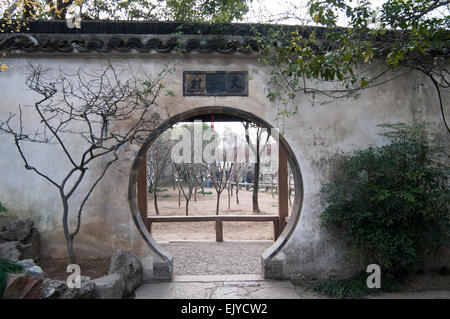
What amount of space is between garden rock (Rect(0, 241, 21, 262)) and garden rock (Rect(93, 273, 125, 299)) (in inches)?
41.2

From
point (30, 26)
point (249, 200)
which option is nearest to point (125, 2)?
point (30, 26)

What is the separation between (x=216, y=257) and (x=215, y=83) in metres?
3.54

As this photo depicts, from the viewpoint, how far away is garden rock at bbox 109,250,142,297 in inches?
166

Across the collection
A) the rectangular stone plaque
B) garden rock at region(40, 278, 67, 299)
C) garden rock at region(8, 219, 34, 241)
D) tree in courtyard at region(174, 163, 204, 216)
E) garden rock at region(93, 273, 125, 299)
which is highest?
the rectangular stone plaque

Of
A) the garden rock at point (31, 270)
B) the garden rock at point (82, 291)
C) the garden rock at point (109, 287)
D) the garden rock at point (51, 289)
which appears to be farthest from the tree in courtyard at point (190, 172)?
the garden rock at point (51, 289)

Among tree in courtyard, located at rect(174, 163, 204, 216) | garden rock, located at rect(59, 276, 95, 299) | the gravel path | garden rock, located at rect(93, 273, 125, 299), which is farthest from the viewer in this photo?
tree in courtyard, located at rect(174, 163, 204, 216)

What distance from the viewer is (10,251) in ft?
13.4

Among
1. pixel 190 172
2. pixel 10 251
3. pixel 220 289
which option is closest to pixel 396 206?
pixel 220 289

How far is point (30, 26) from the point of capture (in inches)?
211

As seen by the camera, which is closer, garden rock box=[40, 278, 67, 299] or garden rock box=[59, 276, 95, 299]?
garden rock box=[40, 278, 67, 299]

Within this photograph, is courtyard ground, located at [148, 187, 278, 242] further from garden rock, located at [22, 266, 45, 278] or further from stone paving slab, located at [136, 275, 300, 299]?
garden rock, located at [22, 266, 45, 278]

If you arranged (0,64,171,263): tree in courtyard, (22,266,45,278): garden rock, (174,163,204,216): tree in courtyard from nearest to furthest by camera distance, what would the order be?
(22,266,45,278): garden rock, (0,64,171,263): tree in courtyard, (174,163,204,216): tree in courtyard

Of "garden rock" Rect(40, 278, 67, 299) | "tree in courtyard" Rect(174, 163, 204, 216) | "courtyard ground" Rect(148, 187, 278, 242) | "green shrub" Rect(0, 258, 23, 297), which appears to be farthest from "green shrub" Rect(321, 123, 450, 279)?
"tree in courtyard" Rect(174, 163, 204, 216)

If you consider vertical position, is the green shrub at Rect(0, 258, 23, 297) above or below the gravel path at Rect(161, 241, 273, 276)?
above
